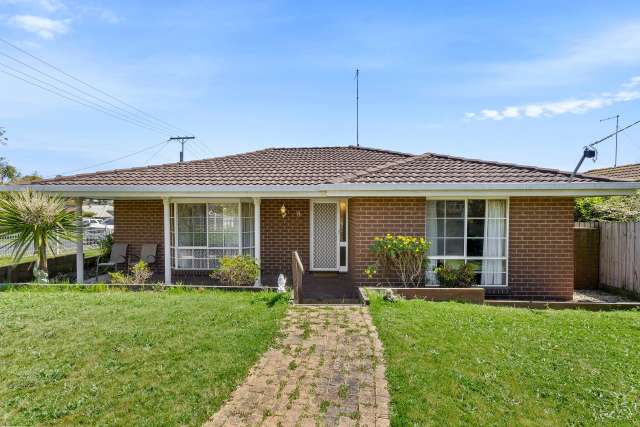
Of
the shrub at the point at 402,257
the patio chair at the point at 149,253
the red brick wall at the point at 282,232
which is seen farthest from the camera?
the red brick wall at the point at 282,232

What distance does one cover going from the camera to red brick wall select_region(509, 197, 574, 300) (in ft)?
30.9

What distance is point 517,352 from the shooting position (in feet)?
17.9

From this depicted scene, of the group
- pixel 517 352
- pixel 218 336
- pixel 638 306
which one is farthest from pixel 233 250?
pixel 638 306

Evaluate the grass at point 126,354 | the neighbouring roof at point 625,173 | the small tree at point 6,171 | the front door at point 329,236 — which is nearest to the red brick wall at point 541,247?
the front door at point 329,236

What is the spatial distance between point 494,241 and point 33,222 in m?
12.0

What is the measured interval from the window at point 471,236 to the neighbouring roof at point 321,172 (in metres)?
0.76

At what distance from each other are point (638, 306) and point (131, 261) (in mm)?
14215

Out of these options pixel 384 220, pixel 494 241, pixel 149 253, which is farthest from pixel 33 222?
pixel 494 241

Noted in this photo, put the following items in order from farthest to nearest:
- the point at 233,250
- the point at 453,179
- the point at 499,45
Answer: the point at 499,45 → the point at 233,250 → the point at 453,179

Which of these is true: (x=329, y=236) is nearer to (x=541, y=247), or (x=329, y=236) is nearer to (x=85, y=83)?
(x=541, y=247)

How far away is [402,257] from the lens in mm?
9297

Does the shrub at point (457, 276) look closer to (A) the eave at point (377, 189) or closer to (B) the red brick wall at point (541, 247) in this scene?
(B) the red brick wall at point (541, 247)

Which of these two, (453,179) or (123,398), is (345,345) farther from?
(453,179)

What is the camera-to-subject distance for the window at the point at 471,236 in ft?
31.4
